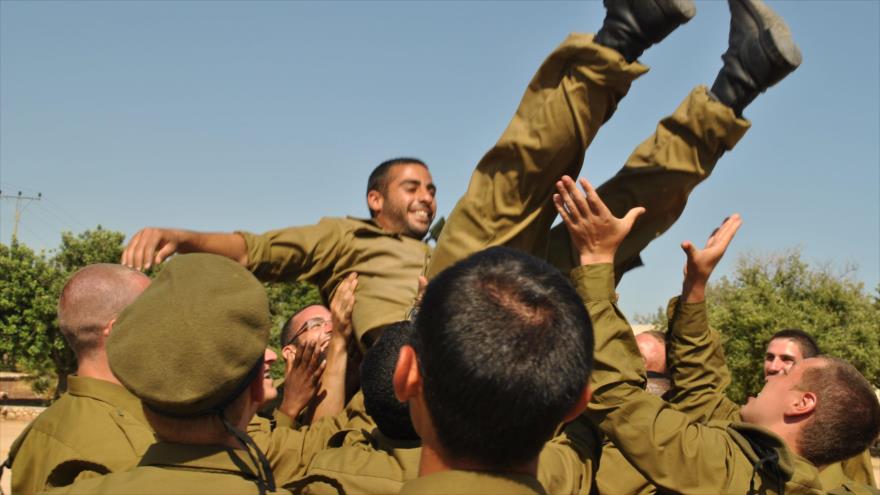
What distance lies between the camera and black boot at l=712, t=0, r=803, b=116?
3.34 meters

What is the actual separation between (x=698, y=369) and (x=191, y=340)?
262 cm

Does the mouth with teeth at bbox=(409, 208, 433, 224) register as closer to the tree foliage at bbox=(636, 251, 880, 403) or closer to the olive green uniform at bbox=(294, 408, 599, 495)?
Answer: the olive green uniform at bbox=(294, 408, 599, 495)

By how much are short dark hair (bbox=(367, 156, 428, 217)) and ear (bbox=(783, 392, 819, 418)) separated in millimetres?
2560

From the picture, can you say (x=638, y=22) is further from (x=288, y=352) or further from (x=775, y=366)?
(x=775, y=366)

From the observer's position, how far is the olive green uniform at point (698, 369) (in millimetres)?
3926

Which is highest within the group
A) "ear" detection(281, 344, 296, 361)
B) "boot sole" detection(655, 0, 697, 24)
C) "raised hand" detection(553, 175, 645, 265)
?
"boot sole" detection(655, 0, 697, 24)

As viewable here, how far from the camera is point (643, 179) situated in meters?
3.82

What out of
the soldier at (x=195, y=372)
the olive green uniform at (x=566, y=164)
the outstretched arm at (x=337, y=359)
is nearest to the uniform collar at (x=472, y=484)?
the soldier at (x=195, y=372)

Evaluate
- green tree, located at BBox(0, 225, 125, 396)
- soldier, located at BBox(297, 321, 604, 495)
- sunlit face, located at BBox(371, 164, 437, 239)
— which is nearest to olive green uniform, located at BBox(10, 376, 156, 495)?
soldier, located at BBox(297, 321, 604, 495)

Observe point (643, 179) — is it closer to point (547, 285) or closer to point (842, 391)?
point (842, 391)

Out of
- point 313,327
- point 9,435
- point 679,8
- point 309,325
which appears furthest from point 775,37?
point 9,435

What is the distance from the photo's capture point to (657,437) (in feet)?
9.78

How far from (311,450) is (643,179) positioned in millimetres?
1832

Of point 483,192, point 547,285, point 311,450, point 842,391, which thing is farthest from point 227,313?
point 842,391
